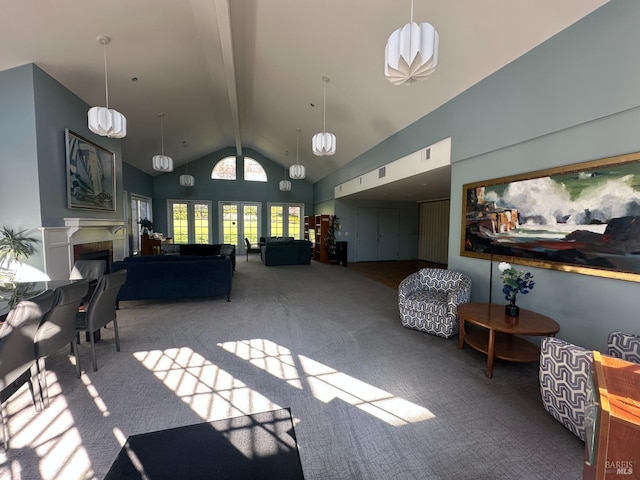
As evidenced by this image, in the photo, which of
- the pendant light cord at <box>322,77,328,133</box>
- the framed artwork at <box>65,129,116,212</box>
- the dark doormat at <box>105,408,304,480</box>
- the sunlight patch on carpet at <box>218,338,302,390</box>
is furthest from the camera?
the pendant light cord at <box>322,77,328,133</box>

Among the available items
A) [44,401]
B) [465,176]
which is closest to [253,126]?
[465,176]

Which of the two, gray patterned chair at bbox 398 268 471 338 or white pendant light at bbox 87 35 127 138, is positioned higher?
white pendant light at bbox 87 35 127 138

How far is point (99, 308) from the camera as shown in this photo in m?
2.75

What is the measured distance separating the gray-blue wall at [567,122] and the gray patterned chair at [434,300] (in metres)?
0.38

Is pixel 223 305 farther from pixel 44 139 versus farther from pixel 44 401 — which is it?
pixel 44 139

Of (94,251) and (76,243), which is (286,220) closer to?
(94,251)

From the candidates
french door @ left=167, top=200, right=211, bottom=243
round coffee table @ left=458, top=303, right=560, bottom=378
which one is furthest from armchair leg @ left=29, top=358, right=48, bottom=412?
french door @ left=167, top=200, right=211, bottom=243

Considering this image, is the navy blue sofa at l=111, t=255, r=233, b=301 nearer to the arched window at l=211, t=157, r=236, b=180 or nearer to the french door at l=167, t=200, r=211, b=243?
the french door at l=167, t=200, r=211, b=243

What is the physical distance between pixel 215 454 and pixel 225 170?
11926 millimetres

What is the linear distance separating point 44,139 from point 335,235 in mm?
7552

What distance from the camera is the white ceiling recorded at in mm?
3057

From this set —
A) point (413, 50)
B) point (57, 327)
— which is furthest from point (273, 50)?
point (57, 327)

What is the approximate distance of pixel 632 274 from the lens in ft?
7.45

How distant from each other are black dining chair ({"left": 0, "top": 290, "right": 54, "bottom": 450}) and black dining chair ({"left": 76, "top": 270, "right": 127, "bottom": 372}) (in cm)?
70
